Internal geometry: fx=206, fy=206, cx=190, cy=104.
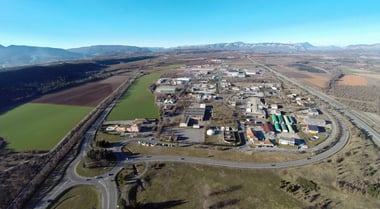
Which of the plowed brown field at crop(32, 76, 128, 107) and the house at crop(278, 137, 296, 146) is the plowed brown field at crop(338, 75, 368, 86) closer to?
the house at crop(278, 137, 296, 146)

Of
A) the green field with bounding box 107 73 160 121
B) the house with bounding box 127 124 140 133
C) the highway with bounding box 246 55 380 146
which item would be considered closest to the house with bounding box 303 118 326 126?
the highway with bounding box 246 55 380 146

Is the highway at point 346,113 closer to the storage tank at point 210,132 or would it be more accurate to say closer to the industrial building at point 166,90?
the storage tank at point 210,132

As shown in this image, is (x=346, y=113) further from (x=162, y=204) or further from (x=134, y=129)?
(x=162, y=204)

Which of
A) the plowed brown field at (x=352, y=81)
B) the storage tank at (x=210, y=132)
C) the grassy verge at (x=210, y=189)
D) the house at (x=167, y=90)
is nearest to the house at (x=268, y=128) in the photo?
the storage tank at (x=210, y=132)

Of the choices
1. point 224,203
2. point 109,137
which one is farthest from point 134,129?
point 224,203

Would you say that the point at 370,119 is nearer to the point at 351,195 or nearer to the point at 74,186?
the point at 351,195

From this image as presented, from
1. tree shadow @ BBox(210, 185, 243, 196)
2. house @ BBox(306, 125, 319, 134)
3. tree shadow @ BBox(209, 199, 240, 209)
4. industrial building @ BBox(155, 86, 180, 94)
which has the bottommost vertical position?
tree shadow @ BBox(209, 199, 240, 209)
